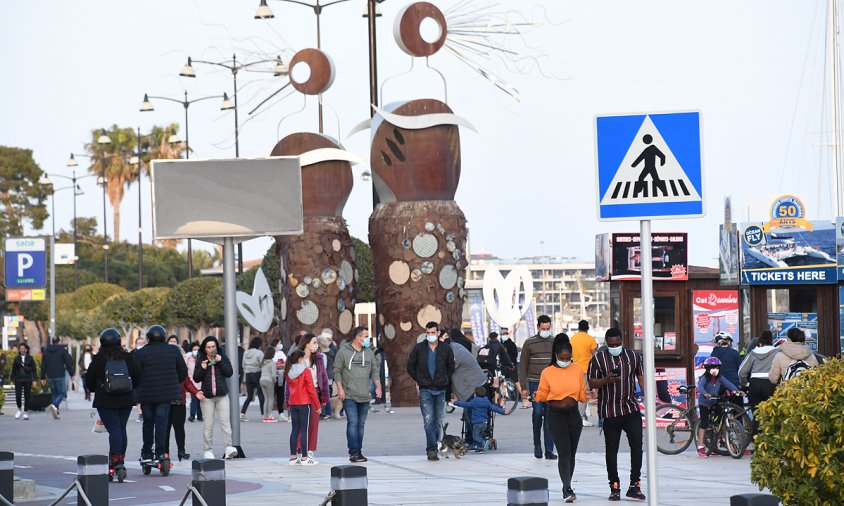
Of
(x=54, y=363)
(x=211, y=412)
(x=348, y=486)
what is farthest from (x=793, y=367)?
(x=54, y=363)

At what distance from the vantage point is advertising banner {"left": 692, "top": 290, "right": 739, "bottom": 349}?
24266mm

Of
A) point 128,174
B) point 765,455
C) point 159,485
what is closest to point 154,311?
point 128,174

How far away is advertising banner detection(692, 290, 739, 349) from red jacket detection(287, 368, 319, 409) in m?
8.63

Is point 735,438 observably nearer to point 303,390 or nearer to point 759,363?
point 759,363

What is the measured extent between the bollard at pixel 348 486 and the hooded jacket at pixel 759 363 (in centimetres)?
1051

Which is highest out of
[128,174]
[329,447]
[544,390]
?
[128,174]

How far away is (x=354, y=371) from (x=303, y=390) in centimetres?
75

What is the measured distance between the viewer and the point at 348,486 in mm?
8938

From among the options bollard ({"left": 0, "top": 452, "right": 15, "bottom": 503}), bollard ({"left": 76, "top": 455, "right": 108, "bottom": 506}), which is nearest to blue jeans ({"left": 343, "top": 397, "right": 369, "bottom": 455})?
bollard ({"left": 0, "top": 452, "right": 15, "bottom": 503})

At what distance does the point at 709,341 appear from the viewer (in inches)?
947

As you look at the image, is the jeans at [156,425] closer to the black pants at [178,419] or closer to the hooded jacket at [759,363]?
the black pants at [178,419]

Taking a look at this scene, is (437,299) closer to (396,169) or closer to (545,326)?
(396,169)

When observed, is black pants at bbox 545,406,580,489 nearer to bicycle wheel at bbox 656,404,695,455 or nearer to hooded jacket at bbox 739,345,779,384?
hooded jacket at bbox 739,345,779,384

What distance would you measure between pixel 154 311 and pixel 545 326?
46060 mm
